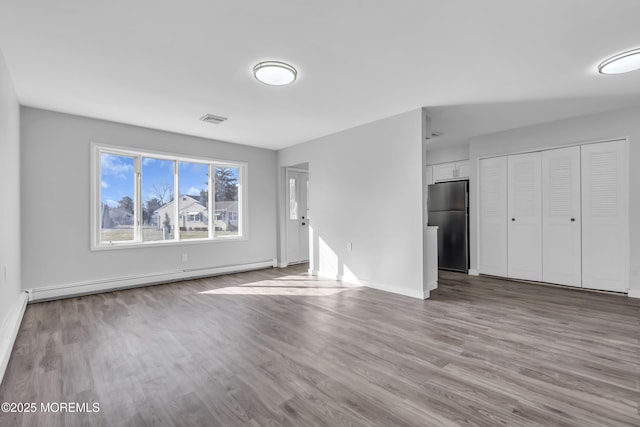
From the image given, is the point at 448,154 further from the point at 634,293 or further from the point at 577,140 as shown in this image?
the point at 634,293

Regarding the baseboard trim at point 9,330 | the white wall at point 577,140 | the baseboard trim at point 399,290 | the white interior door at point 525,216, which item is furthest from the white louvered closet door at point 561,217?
the baseboard trim at point 9,330

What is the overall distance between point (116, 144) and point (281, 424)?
4.44 metres

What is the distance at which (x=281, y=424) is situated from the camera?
154 cm

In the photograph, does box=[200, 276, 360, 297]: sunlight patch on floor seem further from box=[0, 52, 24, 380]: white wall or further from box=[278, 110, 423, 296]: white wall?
box=[0, 52, 24, 380]: white wall

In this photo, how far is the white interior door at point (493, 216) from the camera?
16.4ft

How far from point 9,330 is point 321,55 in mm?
3440

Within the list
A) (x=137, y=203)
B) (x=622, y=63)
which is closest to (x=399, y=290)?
(x=622, y=63)

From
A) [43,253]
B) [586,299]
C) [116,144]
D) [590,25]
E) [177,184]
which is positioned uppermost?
[590,25]

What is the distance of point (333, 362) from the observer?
218cm

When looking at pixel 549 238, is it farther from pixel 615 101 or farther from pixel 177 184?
Answer: pixel 177 184

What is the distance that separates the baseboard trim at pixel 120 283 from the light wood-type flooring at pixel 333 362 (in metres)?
0.18

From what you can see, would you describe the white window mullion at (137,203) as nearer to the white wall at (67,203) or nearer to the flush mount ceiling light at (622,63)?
the white wall at (67,203)

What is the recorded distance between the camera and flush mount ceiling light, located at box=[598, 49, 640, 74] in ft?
8.24

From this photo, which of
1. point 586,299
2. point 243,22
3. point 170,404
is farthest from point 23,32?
point 586,299
